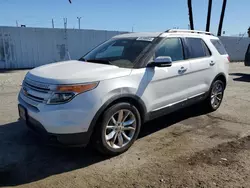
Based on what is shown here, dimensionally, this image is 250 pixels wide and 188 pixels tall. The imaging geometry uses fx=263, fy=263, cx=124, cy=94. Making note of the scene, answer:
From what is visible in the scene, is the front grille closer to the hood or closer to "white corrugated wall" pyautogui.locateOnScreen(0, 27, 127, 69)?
the hood

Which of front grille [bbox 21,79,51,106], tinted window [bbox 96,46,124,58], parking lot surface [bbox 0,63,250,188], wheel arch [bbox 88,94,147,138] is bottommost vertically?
parking lot surface [bbox 0,63,250,188]

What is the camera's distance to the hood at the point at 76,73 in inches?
135

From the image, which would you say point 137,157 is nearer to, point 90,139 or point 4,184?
point 90,139

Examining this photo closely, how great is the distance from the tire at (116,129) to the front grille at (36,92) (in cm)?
80

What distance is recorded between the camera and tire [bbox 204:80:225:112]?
586cm

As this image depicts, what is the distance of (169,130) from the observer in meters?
4.95

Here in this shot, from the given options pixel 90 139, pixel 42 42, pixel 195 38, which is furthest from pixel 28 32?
pixel 90 139

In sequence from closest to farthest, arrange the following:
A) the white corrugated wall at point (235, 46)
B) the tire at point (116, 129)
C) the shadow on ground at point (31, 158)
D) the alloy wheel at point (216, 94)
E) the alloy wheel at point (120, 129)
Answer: the shadow on ground at point (31, 158)
the tire at point (116, 129)
the alloy wheel at point (120, 129)
the alloy wheel at point (216, 94)
the white corrugated wall at point (235, 46)

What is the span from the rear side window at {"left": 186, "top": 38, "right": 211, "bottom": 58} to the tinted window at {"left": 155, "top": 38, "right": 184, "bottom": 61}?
33 centimetres

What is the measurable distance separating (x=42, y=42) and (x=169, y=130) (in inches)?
489

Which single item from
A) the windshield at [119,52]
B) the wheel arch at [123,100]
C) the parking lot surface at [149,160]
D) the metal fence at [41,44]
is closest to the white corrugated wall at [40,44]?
the metal fence at [41,44]

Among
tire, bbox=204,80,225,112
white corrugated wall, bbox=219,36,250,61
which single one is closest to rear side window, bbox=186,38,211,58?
tire, bbox=204,80,225,112

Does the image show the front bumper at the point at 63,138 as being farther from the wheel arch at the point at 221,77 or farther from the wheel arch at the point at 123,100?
the wheel arch at the point at 221,77

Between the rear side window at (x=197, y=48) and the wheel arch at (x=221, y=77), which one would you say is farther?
the wheel arch at (x=221, y=77)
